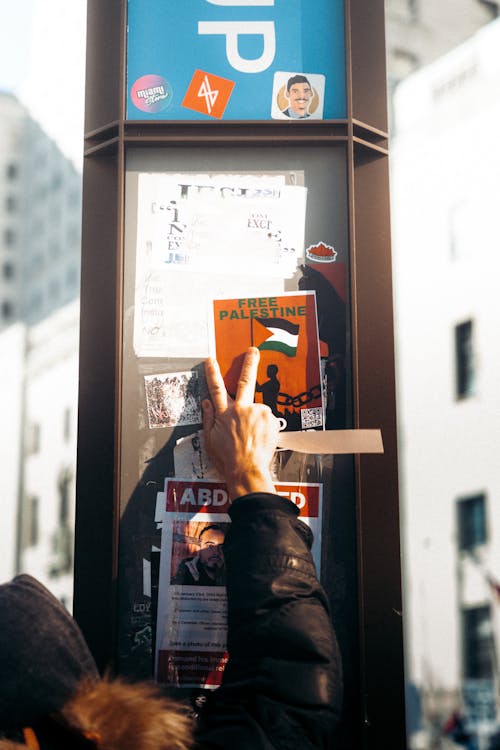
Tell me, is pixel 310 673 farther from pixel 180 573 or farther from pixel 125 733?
pixel 180 573

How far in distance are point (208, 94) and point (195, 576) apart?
1537 millimetres

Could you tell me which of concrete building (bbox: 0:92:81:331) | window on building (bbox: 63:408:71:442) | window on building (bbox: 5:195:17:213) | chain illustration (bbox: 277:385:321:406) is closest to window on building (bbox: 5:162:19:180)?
concrete building (bbox: 0:92:81:331)

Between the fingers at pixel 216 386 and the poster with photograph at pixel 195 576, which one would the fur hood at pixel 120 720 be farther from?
the fingers at pixel 216 386

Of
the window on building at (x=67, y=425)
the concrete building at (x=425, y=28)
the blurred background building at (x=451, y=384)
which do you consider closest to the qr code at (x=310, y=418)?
the blurred background building at (x=451, y=384)

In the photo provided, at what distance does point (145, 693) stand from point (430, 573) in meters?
27.3

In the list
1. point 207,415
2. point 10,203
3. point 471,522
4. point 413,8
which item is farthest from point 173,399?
point 10,203

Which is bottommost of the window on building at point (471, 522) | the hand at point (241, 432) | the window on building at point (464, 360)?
the window on building at point (471, 522)

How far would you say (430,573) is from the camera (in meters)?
28.3

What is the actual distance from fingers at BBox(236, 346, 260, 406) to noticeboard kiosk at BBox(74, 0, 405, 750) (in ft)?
0.12

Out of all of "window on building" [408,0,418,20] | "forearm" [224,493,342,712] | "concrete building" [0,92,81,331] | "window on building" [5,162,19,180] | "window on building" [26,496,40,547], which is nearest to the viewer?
"forearm" [224,493,342,712]

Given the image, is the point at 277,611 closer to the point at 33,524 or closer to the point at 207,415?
the point at 207,415

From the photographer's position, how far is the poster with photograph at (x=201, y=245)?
10.9 ft

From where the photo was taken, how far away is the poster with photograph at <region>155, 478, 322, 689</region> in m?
3.17

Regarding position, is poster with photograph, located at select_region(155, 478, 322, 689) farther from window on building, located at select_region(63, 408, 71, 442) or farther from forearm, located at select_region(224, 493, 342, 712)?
window on building, located at select_region(63, 408, 71, 442)
